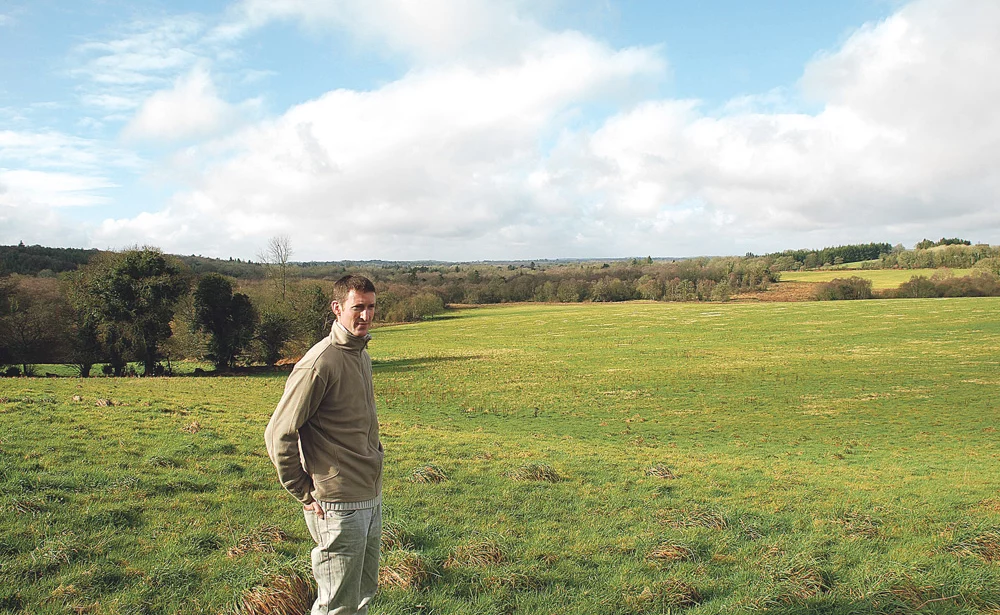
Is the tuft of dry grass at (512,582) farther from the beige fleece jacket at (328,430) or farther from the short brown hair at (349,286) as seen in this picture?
the short brown hair at (349,286)

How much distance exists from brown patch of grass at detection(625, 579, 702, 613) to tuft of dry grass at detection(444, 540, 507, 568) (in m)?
1.52

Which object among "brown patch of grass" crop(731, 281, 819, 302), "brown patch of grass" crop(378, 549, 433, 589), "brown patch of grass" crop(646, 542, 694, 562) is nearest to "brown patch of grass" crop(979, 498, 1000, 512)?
"brown patch of grass" crop(646, 542, 694, 562)

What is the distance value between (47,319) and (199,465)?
40.5m

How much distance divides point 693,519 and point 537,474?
3439mm

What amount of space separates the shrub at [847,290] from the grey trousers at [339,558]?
108m

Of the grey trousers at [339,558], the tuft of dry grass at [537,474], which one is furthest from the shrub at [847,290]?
the grey trousers at [339,558]

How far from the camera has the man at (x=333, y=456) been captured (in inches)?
145

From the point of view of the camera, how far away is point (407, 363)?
48719 millimetres

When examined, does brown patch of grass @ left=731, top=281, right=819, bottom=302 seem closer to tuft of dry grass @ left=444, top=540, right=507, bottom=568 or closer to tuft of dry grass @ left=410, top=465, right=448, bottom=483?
tuft of dry grass @ left=410, top=465, right=448, bottom=483

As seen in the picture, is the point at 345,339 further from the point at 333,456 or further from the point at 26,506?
the point at 26,506

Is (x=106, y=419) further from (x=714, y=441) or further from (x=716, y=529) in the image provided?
(x=714, y=441)

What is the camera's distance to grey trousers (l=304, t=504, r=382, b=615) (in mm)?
3816

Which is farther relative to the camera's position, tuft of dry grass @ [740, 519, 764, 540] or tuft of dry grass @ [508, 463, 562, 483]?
tuft of dry grass @ [508, 463, 562, 483]

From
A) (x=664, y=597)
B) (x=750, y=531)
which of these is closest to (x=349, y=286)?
(x=664, y=597)
